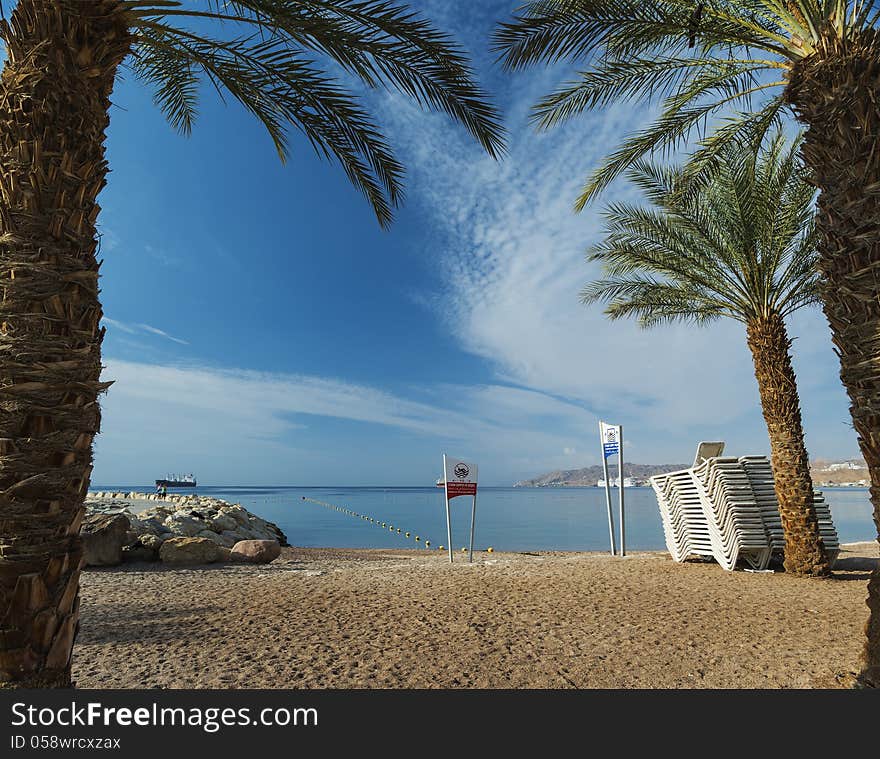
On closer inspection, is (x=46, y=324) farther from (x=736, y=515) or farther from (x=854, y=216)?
(x=736, y=515)

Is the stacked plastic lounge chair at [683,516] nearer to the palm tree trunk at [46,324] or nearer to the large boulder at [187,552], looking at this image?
the large boulder at [187,552]

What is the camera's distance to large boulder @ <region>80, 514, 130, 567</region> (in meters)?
7.79

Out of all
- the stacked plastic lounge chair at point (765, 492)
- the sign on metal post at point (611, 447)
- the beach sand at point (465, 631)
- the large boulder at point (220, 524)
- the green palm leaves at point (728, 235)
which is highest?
the green palm leaves at point (728, 235)

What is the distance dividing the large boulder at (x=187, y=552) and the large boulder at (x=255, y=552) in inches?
15.7

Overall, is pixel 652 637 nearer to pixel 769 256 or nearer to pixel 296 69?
pixel 296 69

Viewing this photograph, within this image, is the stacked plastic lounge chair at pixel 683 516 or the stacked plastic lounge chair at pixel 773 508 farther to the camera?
the stacked plastic lounge chair at pixel 683 516

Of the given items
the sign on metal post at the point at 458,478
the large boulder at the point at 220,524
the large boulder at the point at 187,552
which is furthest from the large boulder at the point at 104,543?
the sign on metal post at the point at 458,478

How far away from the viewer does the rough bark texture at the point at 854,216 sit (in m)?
3.10

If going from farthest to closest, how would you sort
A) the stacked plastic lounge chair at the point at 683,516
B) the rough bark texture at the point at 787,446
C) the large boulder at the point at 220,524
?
the large boulder at the point at 220,524 < the stacked plastic lounge chair at the point at 683,516 < the rough bark texture at the point at 787,446

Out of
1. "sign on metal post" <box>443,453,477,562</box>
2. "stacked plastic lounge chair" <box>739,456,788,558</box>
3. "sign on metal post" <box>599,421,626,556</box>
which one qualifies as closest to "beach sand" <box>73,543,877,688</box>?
"stacked plastic lounge chair" <box>739,456,788,558</box>

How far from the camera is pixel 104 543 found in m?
7.83

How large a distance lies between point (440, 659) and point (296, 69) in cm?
490

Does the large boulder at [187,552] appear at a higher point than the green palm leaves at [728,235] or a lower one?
lower

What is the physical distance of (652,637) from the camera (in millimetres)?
4172
